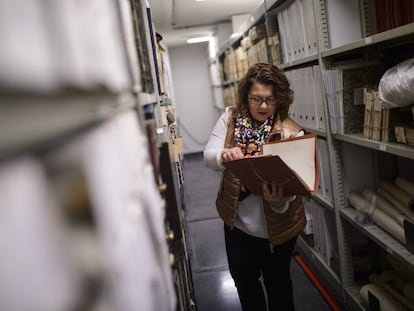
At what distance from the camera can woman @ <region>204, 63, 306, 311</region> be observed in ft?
5.37

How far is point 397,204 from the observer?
6.15 ft

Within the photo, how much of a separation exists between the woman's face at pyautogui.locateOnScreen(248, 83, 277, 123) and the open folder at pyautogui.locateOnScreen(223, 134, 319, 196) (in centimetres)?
28

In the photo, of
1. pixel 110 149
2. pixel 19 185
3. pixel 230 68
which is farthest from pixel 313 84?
pixel 230 68

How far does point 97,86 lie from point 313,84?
2102mm

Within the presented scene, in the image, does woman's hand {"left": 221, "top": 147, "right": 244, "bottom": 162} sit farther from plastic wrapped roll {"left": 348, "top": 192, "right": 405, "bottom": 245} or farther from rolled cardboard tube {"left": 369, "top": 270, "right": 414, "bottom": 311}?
rolled cardboard tube {"left": 369, "top": 270, "right": 414, "bottom": 311}

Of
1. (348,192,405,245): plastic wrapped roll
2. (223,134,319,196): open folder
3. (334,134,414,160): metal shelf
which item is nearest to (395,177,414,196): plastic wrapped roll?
(348,192,405,245): plastic wrapped roll

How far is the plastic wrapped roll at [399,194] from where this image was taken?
1.81 meters

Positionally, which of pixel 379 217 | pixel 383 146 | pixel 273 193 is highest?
pixel 383 146

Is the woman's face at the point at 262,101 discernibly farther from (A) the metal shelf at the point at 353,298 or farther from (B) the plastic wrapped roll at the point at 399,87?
(A) the metal shelf at the point at 353,298

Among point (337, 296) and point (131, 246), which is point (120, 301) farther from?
point (337, 296)

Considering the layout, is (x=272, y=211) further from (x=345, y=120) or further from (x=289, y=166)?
(x=345, y=120)

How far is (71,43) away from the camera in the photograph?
10.4 inches

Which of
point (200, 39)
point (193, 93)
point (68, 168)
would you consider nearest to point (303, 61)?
point (68, 168)

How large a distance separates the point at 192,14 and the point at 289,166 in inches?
190
